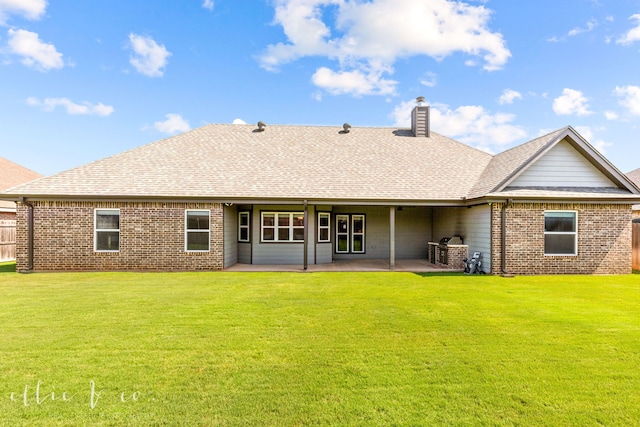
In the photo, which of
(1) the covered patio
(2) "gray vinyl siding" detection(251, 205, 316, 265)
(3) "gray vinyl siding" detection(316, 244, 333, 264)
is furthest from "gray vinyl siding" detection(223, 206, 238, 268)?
(3) "gray vinyl siding" detection(316, 244, 333, 264)

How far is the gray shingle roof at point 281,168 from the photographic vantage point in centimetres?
1247

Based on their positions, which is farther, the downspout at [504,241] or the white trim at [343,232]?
the white trim at [343,232]

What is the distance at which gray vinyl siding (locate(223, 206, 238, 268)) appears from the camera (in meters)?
13.0

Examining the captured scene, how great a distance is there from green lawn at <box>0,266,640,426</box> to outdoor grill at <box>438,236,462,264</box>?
5.17 meters

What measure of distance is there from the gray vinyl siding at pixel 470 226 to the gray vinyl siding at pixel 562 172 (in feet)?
5.68

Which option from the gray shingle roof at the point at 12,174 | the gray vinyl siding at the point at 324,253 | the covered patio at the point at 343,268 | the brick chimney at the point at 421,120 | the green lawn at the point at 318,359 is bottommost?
the covered patio at the point at 343,268

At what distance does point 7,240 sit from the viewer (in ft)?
53.1

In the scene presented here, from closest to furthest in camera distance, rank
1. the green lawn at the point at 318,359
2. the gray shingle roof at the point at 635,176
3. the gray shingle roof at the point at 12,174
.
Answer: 1. the green lawn at the point at 318,359
2. the gray shingle roof at the point at 12,174
3. the gray shingle roof at the point at 635,176

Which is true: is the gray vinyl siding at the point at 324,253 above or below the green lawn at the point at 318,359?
above

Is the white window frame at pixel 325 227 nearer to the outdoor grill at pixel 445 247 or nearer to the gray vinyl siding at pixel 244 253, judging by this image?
the gray vinyl siding at pixel 244 253

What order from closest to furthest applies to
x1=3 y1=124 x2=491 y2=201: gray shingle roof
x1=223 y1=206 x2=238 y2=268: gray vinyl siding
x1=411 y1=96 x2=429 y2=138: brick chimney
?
x1=3 y1=124 x2=491 y2=201: gray shingle roof
x1=223 y1=206 x2=238 y2=268: gray vinyl siding
x1=411 y1=96 x2=429 y2=138: brick chimney

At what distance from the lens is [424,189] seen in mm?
13266

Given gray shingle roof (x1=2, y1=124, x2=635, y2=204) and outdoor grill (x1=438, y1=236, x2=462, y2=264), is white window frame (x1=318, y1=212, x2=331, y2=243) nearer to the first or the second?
gray shingle roof (x1=2, y1=124, x2=635, y2=204)

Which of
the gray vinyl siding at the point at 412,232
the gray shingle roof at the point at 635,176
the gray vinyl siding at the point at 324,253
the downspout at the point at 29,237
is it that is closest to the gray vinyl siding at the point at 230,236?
the gray vinyl siding at the point at 324,253
